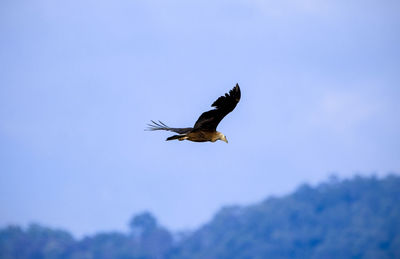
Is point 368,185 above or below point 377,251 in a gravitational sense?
above

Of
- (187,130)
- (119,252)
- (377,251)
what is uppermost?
(119,252)

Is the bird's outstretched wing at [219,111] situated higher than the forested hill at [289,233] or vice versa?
the forested hill at [289,233]

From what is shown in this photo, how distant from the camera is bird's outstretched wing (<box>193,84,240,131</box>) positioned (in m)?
17.0

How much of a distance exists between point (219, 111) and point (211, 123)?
430mm

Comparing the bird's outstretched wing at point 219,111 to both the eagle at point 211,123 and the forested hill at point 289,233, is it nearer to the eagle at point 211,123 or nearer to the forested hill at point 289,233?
the eagle at point 211,123

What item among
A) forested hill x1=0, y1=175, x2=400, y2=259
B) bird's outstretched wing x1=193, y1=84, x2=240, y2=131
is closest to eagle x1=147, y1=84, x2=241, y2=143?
bird's outstretched wing x1=193, y1=84, x2=240, y2=131

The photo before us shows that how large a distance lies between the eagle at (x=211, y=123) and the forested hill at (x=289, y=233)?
87479mm

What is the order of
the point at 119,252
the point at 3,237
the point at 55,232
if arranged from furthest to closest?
the point at 119,252, the point at 55,232, the point at 3,237

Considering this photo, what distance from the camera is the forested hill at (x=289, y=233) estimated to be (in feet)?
356

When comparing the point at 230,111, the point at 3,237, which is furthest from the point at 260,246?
the point at 230,111

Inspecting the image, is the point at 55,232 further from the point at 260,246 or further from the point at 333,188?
the point at 333,188

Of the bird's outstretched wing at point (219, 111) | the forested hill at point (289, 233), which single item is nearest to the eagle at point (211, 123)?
the bird's outstretched wing at point (219, 111)

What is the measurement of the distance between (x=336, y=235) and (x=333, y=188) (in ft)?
34.1

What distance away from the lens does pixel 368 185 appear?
119500mm
